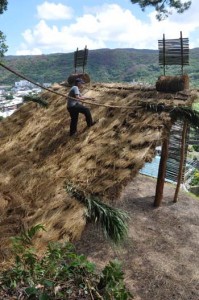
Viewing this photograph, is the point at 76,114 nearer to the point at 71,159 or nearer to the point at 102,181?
the point at 71,159

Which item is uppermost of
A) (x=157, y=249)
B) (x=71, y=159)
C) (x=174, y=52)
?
(x=174, y=52)

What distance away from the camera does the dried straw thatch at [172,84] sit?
7781mm

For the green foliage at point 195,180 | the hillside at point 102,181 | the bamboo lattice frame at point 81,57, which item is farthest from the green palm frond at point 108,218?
the green foliage at point 195,180

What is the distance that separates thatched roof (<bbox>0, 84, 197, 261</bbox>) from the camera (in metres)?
5.18

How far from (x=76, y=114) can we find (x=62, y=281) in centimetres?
540

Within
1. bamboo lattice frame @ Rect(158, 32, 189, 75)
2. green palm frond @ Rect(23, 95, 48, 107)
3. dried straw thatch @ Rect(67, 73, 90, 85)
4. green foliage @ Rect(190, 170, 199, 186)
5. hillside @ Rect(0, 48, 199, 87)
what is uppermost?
hillside @ Rect(0, 48, 199, 87)

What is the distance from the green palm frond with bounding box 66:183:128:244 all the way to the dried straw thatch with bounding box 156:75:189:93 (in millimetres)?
3741

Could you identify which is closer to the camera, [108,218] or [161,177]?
[108,218]

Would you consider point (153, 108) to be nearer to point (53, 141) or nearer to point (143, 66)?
point (53, 141)

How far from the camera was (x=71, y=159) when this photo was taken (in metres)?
6.68

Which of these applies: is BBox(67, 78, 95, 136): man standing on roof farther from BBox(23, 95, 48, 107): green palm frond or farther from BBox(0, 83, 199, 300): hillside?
BBox(23, 95, 48, 107): green palm frond

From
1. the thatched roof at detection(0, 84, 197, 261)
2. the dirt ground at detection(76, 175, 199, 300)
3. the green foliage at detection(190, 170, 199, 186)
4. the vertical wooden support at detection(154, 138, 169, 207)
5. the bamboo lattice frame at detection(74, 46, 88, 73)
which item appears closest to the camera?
the thatched roof at detection(0, 84, 197, 261)

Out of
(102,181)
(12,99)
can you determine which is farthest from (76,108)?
(12,99)

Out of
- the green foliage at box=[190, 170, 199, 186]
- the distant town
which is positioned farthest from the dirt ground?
the green foliage at box=[190, 170, 199, 186]
